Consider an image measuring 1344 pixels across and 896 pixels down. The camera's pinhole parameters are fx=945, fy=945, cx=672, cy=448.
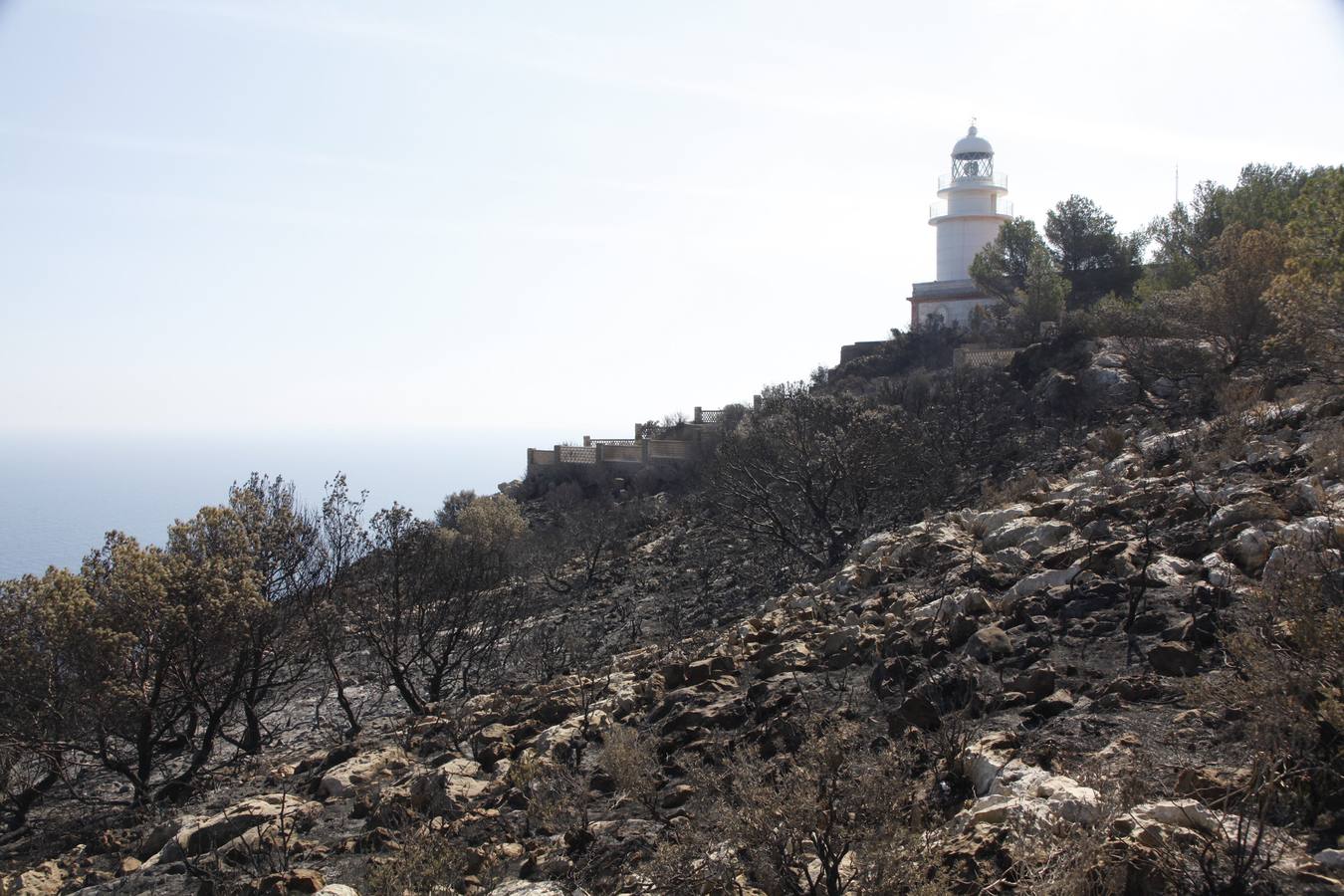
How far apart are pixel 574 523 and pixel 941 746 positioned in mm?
23108

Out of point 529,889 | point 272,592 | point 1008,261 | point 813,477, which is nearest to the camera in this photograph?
point 529,889

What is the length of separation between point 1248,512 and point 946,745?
15.9ft

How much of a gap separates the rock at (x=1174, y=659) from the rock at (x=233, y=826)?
6487mm

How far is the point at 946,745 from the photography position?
588 centimetres

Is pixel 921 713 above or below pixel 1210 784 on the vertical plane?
below

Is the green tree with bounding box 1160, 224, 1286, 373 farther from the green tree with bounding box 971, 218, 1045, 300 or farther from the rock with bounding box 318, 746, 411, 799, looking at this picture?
the green tree with bounding box 971, 218, 1045, 300

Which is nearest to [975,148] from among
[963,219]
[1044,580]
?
[963,219]

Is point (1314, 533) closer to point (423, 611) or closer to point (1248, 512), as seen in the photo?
point (1248, 512)

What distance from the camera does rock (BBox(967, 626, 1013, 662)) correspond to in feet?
25.2

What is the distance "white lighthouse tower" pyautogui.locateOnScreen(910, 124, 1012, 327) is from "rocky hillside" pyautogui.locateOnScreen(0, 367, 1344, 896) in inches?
1359

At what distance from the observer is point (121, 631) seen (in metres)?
11.9

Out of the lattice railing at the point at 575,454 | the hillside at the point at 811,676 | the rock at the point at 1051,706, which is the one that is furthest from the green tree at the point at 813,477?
the lattice railing at the point at 575,454

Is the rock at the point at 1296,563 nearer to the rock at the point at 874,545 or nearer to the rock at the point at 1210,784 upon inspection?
the rock at the point at 1210,784

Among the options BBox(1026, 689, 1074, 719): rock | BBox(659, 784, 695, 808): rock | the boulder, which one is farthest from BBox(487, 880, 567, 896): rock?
the boulder
